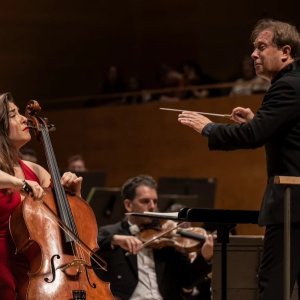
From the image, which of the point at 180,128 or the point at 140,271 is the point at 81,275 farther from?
the point at 180,128

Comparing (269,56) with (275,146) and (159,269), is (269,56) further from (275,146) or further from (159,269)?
(159,269)

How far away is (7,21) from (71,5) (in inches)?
39.8

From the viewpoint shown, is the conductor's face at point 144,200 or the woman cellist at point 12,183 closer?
the woman cellist at point 12,183

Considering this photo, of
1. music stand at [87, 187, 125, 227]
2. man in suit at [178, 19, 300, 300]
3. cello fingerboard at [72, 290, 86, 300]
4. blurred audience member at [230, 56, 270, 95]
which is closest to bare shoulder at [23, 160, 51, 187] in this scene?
cello fingerboard at [72, 290, 86, 300]

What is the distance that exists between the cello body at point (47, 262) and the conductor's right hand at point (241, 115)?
0.94 meters

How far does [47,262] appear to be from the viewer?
3871 mm

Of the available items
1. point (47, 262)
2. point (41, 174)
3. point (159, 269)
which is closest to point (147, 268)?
point (159, 269)

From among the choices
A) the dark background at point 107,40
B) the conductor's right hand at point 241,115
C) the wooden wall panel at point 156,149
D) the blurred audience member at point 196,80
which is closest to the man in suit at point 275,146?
the conductor's right hand at point 241,115

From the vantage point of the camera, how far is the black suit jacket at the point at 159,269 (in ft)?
16.4

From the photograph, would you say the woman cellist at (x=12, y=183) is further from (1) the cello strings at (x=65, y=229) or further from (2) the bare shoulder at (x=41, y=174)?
(1) the cello strings at (x=65, y=229)

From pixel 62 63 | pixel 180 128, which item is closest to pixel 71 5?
pixel 62 63

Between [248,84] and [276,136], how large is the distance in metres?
6.56

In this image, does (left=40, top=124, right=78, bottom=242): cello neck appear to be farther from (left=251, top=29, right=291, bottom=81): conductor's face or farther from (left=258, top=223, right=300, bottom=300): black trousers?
(left=251, top=29, right=291, bottom=81): conductor's face

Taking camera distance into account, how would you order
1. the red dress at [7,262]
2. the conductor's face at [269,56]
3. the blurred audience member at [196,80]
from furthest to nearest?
the blurred audience member at [196,80]
the red dress at [7,262]
the conductor's face at [269,56]
